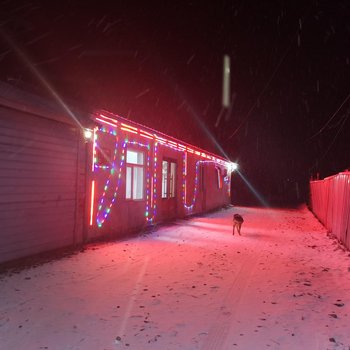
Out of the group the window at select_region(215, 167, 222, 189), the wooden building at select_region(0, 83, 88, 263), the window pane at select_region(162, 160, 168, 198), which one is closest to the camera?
the wooden building at select_region(0, 83, 88, 263)

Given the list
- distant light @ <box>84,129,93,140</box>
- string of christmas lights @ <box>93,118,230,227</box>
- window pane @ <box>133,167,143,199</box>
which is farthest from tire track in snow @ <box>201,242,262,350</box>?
window pane @ <box>133,167,143,199</box>

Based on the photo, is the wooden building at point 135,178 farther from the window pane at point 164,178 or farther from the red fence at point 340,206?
the red fence at point 340,206

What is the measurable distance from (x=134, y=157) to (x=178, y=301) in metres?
7.50

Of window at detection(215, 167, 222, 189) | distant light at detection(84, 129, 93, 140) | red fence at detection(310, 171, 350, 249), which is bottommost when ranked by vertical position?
red fence at detection(310, 171, 350, 249)

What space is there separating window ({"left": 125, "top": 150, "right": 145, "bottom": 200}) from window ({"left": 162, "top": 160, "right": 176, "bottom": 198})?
86.3 inches

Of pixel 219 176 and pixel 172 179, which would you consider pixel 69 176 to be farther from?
pixel 219 176

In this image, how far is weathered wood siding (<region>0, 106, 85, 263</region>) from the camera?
21.5 ft

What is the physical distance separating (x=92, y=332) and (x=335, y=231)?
9223mm

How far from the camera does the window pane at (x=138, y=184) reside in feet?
40.0

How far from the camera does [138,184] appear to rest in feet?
40.7

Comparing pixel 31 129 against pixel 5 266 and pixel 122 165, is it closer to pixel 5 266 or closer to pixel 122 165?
pixel 5 266

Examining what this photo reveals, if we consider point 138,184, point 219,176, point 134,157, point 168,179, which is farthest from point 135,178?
point 219,176

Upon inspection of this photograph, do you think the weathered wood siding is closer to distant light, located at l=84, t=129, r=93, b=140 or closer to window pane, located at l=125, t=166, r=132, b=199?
distant light, located at l=84, t=129, r=93, b=140

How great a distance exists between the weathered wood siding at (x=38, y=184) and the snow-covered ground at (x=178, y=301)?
678 mm
